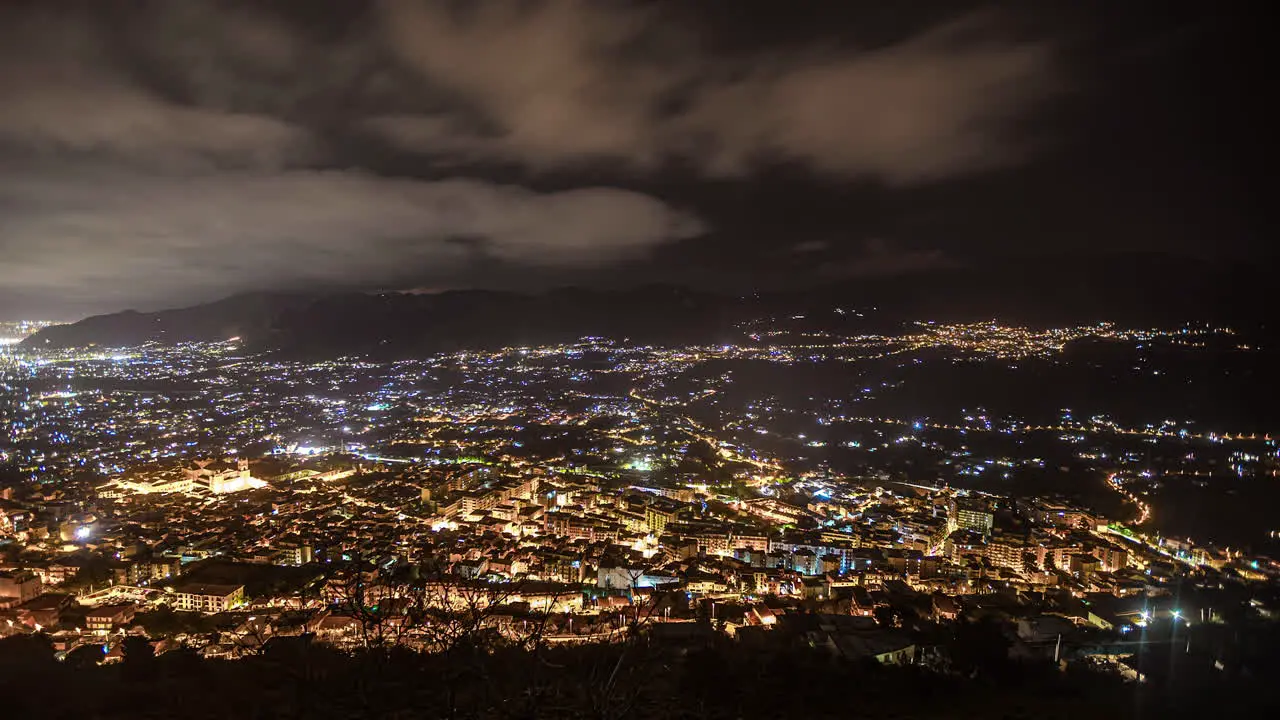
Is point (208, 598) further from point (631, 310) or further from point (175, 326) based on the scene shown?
point (175, 326)

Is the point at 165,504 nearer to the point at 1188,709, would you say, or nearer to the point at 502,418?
the point at 502,418

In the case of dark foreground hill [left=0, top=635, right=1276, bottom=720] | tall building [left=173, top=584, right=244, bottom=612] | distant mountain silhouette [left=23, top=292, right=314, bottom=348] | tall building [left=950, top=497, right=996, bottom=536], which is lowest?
tall building [left=950, top=497, right=996, bottom=536]

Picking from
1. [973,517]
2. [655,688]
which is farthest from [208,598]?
[973,517]

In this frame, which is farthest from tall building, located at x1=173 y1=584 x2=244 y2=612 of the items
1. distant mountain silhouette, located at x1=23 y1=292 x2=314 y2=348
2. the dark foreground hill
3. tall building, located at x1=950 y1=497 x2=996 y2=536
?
distant mountain silhouette, located at x1=23 y1=292 x2=314 y2=348

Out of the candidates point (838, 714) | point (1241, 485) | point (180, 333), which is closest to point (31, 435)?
point (838, 714)

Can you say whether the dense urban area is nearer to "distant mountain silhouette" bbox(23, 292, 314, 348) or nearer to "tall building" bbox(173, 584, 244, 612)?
"tall building" bbox(173, 584, 244, 612)

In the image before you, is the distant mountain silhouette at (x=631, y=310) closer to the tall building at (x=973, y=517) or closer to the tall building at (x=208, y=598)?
the tall building at (x=973, y=517)

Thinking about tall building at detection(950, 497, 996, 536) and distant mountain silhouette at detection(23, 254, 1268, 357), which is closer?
tall building at detection(950, 497, 996, 536)
